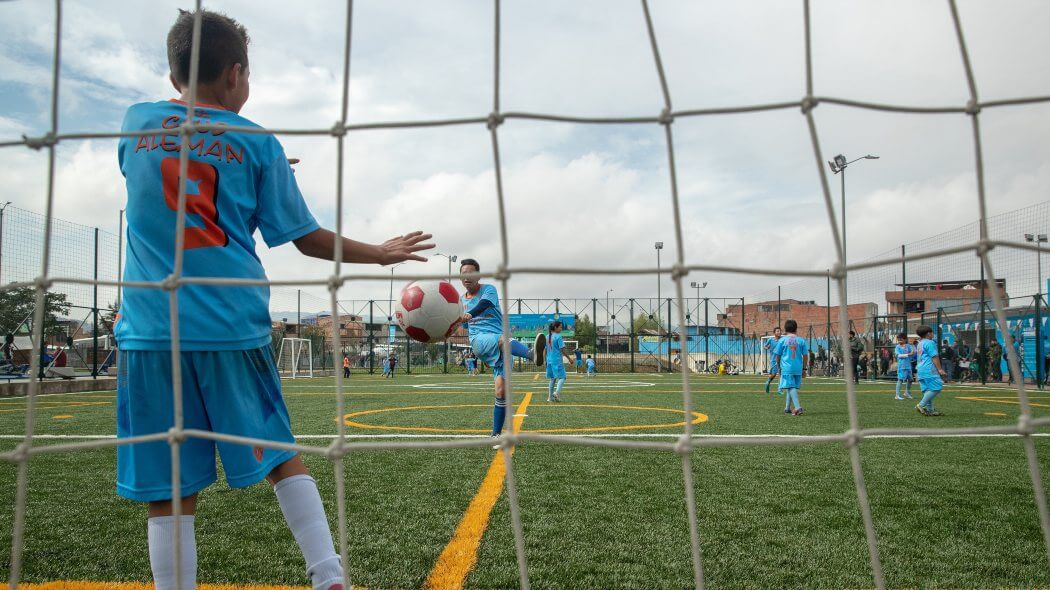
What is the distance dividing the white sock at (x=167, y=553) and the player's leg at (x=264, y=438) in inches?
7.9

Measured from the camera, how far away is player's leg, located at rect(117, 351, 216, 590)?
5.65 feet

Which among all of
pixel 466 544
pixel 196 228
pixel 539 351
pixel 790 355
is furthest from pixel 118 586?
pixel 790 355

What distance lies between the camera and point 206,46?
186cm

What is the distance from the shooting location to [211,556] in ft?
9.03

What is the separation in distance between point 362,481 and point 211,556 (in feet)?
4.91

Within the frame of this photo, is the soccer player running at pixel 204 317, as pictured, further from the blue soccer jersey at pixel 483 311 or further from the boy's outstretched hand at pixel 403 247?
the blue soccer jersey at pixel 483 311

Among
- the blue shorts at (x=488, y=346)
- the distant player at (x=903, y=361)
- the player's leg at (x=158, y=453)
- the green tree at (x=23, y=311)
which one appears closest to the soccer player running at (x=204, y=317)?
the player's leg at (x=158, y=453)

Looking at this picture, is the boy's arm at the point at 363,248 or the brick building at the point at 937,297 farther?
the brick building at the point at 937,297

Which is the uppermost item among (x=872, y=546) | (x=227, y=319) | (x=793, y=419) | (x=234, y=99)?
(x=234, y=99)

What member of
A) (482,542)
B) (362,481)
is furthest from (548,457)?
(482,542)

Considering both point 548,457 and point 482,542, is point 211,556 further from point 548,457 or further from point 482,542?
point 548,457

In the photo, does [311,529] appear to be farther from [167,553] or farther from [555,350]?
[555,350]

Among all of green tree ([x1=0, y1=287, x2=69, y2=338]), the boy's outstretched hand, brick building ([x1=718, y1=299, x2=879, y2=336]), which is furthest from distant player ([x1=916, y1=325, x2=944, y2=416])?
brick building ([x1=718, y1=299, x2=879, y2=336])

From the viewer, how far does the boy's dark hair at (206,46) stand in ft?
6.10
